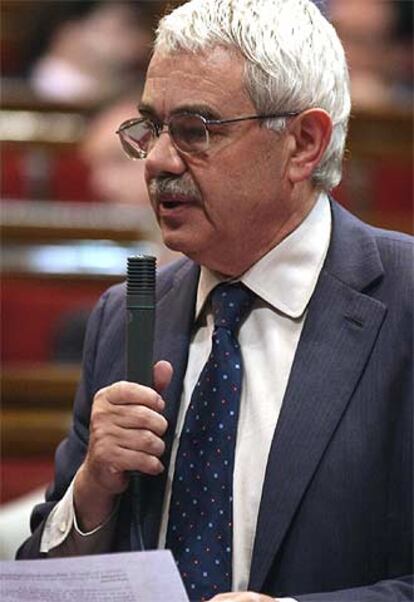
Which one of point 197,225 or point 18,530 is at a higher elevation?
point 197,225

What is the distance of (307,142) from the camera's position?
138cm

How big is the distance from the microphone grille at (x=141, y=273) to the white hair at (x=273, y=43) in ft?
0.74

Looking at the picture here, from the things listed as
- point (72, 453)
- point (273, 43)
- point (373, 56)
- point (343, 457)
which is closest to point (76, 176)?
point (373, 56)

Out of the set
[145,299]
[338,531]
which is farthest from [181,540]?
[145,299]

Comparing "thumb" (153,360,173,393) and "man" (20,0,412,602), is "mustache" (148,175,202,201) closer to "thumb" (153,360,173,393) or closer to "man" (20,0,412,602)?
"man" (20,0,412,602)

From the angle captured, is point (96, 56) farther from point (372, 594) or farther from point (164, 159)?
point (372, 594)

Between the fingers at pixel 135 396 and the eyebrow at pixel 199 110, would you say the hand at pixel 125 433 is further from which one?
the eyebrow at pixel 199 110

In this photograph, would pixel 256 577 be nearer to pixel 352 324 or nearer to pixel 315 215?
pixel 352 324

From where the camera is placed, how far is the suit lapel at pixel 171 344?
135cm

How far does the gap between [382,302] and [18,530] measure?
0.99m

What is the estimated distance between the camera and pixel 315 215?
1406mm

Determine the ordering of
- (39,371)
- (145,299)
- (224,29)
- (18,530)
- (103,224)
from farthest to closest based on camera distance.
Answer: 1. (103,224)
2. (39,371)
3. (18,530)
4. (224,29)
5. (145,299)

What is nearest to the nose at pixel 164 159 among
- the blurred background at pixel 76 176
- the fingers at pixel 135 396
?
the fingers at pixel 135 396

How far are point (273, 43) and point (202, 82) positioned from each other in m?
0.08
